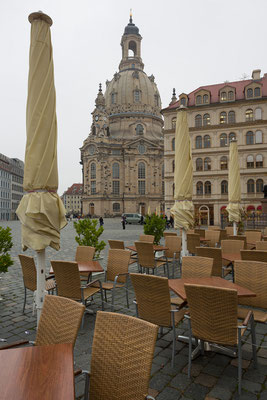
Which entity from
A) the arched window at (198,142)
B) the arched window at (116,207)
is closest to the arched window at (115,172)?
the arched window at (116,207)

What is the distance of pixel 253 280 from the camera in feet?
16.8

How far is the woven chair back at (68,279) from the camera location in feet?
18.2

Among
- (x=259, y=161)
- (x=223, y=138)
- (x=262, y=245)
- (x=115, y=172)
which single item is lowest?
(x=262, y=245)

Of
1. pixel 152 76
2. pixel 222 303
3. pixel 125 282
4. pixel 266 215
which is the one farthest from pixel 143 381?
pixel 152 76

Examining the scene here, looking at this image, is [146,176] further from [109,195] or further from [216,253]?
[216,253]

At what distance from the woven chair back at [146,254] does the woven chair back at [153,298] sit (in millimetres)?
3848

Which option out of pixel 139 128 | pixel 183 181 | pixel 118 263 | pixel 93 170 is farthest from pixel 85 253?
pixel 139 128

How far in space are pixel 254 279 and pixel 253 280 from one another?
0.08ft

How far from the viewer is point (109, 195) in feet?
240

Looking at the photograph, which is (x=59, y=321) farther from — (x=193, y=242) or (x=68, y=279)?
(x=193, y=242)

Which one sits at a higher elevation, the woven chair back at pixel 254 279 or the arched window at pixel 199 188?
the arched window at pixel 199 188

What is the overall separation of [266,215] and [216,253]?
14.0m

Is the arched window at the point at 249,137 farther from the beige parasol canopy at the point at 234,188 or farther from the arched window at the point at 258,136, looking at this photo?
the beige parasol canopy at the point at 234,188

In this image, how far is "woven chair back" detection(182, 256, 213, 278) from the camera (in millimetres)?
5609
